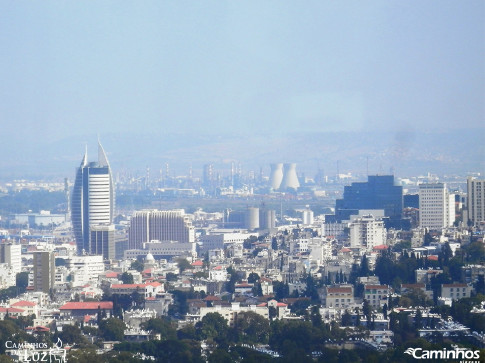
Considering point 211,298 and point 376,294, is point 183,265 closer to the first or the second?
point 211,298

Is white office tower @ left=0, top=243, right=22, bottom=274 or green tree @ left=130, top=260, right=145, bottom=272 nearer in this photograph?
green tree @ left=130, top=260, right=145, bottom=272

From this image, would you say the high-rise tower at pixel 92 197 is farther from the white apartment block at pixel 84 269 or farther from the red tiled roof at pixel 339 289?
the red tiled roof at pixel 339 289

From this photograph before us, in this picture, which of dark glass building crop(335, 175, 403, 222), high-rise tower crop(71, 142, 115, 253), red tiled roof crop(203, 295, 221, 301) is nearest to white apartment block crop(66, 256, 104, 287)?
red tiled roof crop(203, 295, 221, 301)

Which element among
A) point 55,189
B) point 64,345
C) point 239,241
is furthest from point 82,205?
point 64,345

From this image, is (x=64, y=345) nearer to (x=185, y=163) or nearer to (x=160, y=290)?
(x=160, y=290)

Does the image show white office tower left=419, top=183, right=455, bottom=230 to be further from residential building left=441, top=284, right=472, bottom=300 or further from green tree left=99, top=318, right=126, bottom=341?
green tree left=99, top=318, right=126, bottom=341

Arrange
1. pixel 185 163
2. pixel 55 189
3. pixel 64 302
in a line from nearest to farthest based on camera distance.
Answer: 1. pixel 64 302
2. pixel 55 189
3. pixel 185 163

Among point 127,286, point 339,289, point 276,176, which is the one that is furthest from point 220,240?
point 276,176
